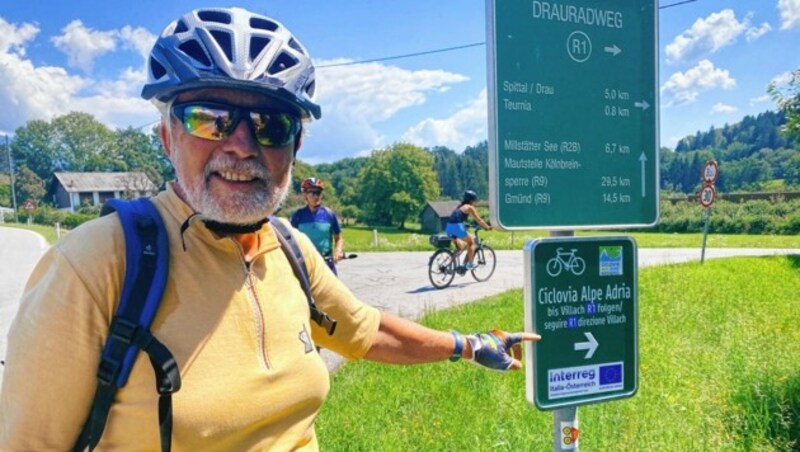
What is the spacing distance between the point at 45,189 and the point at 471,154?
87399mm

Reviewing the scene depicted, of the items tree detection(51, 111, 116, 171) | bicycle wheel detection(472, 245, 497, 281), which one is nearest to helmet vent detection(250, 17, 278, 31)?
bicycle wheel detection(472, 245, 497, 281)

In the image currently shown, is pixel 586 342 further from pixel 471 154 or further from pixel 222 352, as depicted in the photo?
pixel 471 154

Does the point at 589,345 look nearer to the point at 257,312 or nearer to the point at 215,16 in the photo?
the point at 257,312

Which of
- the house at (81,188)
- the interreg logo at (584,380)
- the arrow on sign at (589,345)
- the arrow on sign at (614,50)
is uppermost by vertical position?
the house at (81,188)

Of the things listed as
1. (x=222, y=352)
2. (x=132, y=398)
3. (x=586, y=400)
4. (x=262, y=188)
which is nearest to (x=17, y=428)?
(x=132, y=398)

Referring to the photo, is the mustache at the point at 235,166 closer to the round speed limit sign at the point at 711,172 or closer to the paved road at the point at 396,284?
the paved road at the point at 396,284

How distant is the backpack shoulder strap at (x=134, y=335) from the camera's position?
44.3 inches

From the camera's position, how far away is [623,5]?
192 cm

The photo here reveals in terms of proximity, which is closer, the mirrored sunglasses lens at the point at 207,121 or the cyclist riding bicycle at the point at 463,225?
the mirrored sunglasses lens at the point at 207,121

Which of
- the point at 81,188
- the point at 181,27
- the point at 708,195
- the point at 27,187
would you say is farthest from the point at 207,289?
the point at 27,187

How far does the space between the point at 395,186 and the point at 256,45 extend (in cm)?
7112

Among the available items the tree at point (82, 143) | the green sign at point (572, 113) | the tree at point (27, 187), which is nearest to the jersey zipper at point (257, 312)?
the green sign at point (572, 113)

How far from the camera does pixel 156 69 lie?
1.45m

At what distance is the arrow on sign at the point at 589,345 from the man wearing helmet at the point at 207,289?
3.16 feet
